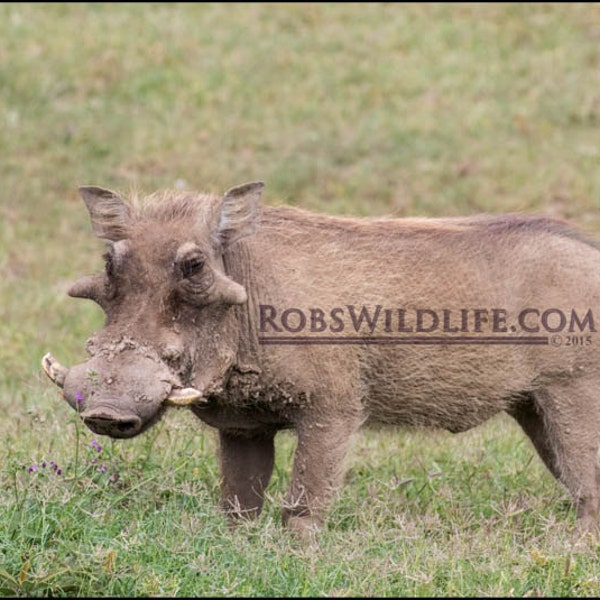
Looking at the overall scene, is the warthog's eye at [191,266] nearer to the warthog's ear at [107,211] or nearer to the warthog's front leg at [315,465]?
the warthog's ear at [107,211]


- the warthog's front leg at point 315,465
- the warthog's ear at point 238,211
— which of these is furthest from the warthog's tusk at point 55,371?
the warthog's front leg at point 315,465

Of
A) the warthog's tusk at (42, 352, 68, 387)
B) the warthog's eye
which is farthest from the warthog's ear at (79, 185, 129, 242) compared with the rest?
the warthog's tusk at (42, 352, 68, 387)

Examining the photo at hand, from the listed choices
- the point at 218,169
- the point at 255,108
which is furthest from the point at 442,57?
the point at 218,169

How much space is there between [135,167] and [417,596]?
7531 millimetres

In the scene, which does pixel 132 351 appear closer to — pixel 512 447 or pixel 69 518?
pixel 69 518

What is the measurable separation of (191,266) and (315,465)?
3.21ft

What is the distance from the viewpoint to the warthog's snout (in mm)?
4293

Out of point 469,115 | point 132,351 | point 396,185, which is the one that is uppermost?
point 469,115

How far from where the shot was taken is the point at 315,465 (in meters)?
5.08

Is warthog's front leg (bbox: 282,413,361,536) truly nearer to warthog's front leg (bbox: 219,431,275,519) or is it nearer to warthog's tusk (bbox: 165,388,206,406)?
warthog's front leg (bbox: 219,431,275,519)

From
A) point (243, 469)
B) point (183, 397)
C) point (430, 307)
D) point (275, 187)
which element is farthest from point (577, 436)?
point (275, 187)

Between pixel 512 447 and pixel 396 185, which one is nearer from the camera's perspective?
pixel 512 447

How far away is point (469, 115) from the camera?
12.0 m

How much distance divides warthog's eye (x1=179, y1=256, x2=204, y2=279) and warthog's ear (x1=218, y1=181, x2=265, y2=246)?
26 centimetres
